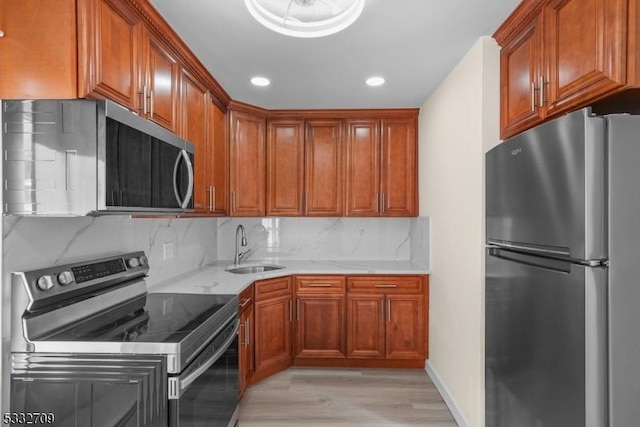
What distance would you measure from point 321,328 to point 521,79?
2.44 m

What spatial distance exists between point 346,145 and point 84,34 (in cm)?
252

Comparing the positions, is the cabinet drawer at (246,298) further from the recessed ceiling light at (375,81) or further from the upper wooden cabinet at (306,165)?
the recessed ceiling light at (375,81)

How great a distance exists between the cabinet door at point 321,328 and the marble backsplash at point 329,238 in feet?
2.42

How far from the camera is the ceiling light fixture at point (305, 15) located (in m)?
1.62

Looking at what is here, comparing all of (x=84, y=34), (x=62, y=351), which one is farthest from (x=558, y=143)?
(x=62, y=351)

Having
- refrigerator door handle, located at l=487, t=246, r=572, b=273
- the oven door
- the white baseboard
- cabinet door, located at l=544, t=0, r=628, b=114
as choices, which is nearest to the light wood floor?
the white baseboard

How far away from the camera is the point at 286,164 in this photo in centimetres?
367

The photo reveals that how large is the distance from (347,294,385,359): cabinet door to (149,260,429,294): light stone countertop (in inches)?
10.1

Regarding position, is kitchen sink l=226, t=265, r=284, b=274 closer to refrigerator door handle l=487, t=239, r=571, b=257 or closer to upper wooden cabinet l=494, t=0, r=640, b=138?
refrigerator door handle l=487, t=239, r=571, b=257

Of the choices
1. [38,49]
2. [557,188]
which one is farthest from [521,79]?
[38,49]

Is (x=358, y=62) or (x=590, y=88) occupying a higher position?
(x=358, y=62)

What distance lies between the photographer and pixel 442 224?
2.89m

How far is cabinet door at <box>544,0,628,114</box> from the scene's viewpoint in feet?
4.19

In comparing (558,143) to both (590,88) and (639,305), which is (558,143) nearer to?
(590,88)
